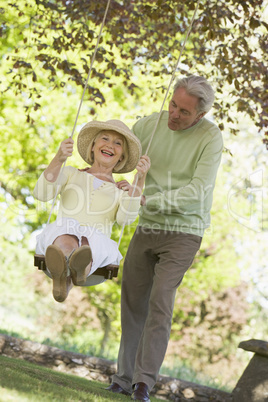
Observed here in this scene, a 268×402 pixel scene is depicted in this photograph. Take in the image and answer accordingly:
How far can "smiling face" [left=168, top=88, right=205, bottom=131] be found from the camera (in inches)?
164

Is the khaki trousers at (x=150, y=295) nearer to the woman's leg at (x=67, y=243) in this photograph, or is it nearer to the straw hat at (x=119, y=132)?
the straw hat at (x=119, y=132)

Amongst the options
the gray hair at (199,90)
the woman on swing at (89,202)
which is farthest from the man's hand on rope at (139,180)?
the gray hair at (199,90)

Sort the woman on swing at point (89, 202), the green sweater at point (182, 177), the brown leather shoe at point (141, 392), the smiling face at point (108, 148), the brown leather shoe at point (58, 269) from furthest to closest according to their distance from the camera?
the smiling face at point (108, 148), the green sweater at point (182, 177), the brown leather shoe at point (141, 392), the woman on swing at point (89, 202), the brown leather shoe at point (58, 269)

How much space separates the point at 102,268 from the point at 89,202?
1.87 ft

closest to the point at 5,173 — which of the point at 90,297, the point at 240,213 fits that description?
the point at 90,297

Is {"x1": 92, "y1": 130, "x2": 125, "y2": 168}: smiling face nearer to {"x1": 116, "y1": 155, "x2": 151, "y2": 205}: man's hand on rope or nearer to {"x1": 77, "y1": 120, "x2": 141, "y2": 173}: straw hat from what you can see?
{"x1": 77, "y1": 120, "x2": 141, "y2": 173}: straw hat

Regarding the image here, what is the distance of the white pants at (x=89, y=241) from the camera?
3.65 metres

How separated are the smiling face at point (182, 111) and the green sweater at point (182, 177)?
0.08m

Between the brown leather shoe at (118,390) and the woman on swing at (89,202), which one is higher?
the woman on swing at (89,202)

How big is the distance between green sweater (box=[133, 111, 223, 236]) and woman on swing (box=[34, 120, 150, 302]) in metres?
0.20

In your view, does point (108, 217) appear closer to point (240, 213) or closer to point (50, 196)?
point (50, 196)

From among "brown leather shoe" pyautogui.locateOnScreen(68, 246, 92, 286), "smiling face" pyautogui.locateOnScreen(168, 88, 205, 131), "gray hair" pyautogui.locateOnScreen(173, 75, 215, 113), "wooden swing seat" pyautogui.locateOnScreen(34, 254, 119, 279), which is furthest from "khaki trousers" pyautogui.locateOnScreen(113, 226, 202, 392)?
"gray hair" pyautogui.locateOnScreen(173, 75, 215, 113)

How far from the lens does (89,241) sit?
3746 mm

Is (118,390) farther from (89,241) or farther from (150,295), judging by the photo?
(89,241)
